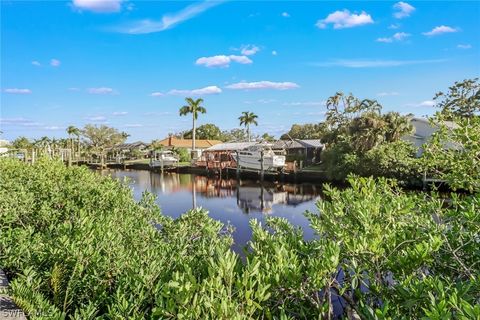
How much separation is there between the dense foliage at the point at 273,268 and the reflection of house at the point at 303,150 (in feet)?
147

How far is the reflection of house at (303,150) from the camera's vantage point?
49.8 meters

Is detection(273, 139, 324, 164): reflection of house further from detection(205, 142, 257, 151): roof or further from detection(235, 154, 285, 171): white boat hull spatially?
detection(235, 154, 285, 171): white boat hull

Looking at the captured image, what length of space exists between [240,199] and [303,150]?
25632 mm

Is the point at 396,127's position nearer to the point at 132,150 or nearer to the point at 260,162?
the point at 260,162

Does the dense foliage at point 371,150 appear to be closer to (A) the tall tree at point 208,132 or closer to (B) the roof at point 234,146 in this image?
(B) the roof at point 234,146

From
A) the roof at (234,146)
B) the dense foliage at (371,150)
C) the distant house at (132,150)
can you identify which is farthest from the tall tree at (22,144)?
the dense foliage at (371,150)

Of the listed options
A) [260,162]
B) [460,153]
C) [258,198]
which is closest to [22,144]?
[260,162]

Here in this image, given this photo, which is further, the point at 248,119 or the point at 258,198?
the point at 248,119

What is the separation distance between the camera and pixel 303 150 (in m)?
A: 52.6

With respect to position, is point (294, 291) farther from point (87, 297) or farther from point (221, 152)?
point (221, 152)

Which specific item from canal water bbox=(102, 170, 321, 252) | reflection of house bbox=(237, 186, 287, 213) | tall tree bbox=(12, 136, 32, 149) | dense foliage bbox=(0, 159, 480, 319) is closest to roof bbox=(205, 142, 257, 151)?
canal water bbox=(102, 170, 321, 252)

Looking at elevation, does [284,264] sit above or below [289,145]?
below

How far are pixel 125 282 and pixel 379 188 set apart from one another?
10.9ft

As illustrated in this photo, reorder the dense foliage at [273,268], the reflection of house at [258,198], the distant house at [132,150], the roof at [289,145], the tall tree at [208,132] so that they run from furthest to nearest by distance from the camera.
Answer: the tall tree at [208,132] → the distant house at [132,150] → the roof at [289,145] → the reflection of house at [258,198] → the dense foliage at [273,268]
